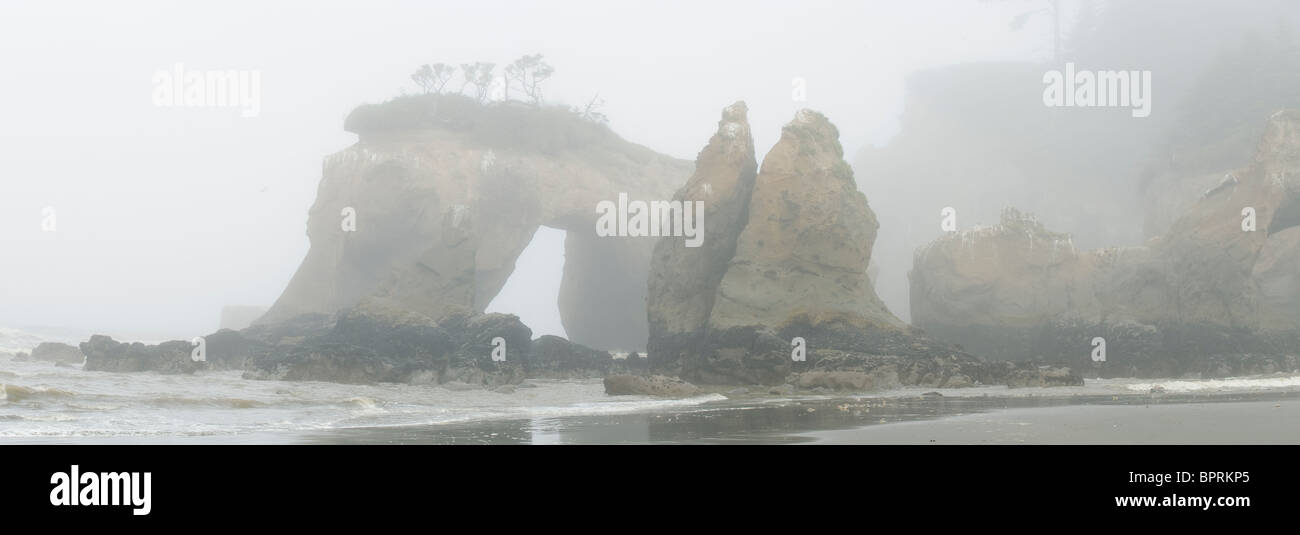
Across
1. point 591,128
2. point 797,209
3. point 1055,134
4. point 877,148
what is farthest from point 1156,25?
point 797,209

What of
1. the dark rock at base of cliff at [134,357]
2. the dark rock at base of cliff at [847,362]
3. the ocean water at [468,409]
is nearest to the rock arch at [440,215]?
the dark rock at base of cliff at [134,357]

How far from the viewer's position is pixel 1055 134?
214ft

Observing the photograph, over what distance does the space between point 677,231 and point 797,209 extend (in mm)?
3269

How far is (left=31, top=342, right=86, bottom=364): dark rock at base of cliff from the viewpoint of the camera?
106 ft

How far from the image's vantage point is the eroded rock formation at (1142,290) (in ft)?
87.0

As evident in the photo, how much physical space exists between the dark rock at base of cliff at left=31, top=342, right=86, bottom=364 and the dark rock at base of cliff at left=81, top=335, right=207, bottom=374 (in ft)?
17.3

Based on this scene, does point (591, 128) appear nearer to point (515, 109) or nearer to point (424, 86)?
point (515, 109)

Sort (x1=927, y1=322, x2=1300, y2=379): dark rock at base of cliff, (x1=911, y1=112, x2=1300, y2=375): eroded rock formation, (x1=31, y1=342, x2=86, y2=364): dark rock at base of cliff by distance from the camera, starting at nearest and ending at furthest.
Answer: (x1=927, y1=322, x2=1300, y2=379): dark rock at base of cliff → (x1=911, y1=112, x2=1300, y2=375): eroded rock formation → (x1=31, y1=342, x2=86, y2=364): dark rock at base of cliff

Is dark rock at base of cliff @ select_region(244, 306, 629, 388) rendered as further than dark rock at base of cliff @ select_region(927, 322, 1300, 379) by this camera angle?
No

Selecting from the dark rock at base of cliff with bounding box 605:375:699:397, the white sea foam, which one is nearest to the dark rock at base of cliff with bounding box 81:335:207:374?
the dark rock at base of cliff with bounding box 605:375:699:397

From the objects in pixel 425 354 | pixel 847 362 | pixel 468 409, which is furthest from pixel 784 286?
pixel 468 409

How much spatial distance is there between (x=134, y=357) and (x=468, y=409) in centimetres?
1477

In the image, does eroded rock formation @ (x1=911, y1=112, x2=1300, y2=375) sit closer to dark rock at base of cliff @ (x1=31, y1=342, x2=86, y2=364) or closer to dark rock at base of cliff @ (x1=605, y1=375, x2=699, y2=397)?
dark rock at base of cliff @ (x1=605, y1=375, x2=699, y2=397)

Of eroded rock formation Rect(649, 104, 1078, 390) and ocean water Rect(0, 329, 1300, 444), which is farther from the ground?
eroded rock formation Rect(649, 104, 1078, 390)
